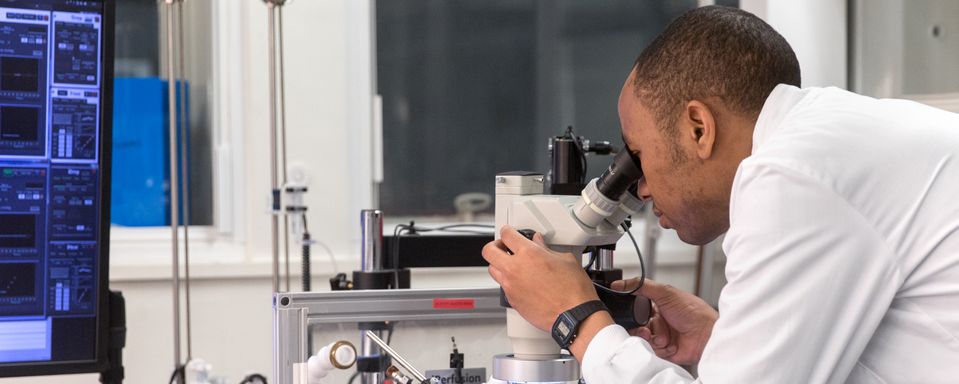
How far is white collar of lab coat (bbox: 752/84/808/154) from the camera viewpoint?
3.59 ft

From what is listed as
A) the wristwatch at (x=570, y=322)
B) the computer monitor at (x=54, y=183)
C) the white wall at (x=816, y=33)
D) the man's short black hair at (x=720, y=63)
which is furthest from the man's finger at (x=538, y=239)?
the white wall at (x=816, y=33)

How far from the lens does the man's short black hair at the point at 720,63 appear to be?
114cm

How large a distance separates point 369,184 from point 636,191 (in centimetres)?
174

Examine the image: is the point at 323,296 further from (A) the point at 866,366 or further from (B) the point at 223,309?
(B) the point at 223,309

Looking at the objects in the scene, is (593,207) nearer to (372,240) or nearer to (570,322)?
(570,322)

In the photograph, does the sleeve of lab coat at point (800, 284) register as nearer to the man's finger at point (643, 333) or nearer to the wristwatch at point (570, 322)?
the wristwatch at point (570, 322)

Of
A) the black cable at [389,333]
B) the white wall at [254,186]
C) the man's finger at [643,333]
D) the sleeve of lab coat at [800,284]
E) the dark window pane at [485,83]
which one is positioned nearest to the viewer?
the sleeve of lab coat at [800,284]

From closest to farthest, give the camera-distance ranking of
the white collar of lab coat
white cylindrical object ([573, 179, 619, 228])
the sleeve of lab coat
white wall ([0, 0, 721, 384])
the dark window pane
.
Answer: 1. the sleeve of lab coat
2. the white collar of lab coat
3. white cylindrical object ([573, 179, 619, 228])
4. white wall ([0, 0, 721, 384])
5. the dark window pane

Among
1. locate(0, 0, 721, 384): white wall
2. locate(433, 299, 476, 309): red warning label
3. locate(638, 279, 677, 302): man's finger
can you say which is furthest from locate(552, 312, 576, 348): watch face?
locate(0, 0, 721, 384): white wall

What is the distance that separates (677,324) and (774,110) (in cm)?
50

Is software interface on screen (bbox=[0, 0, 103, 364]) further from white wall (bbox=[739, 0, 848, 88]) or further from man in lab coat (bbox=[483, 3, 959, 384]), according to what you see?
white wall (bbox=[739, 0, 848, 88])

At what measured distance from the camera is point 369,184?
2900 mm

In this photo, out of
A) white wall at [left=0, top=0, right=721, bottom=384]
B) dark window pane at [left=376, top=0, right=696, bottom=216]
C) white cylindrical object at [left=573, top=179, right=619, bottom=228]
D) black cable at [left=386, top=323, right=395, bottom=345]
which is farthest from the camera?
dark window pane at [left=376, top=0, right=696, bottom=216]

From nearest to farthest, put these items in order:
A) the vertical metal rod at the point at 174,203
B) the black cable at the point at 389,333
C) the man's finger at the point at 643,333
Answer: the black cable at the point at 389,333 < the man's finger at the point at 643,333 < the vertical metal rod at the point at 174,203
